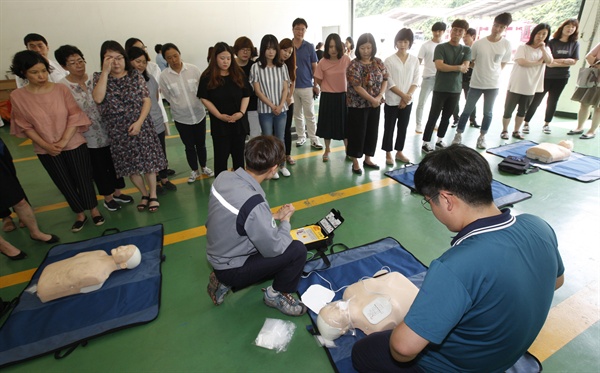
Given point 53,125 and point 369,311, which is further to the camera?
point 53,125

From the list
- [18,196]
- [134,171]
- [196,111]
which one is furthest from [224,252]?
[196,111]

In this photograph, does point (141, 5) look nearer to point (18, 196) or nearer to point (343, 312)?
point (18, 196)

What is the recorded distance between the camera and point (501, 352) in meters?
1.05

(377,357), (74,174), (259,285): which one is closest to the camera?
(377,357)

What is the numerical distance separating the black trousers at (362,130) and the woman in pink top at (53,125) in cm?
309

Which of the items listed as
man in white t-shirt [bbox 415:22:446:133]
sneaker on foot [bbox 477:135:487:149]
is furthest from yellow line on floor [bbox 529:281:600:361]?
man in white t-shirt [bbox 415:22:446:133]

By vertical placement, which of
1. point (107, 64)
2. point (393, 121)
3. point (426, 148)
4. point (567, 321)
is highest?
point (107, 64)

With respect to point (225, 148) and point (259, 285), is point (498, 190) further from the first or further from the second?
point (225, 148)

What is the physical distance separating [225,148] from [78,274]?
77.9 inches

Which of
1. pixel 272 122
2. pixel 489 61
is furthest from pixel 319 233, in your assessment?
pixel 489 61

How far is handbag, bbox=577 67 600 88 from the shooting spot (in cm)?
475

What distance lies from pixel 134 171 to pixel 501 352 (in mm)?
3459

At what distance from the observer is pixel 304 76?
491 centimetres

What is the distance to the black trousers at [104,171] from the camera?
326 centimetres
